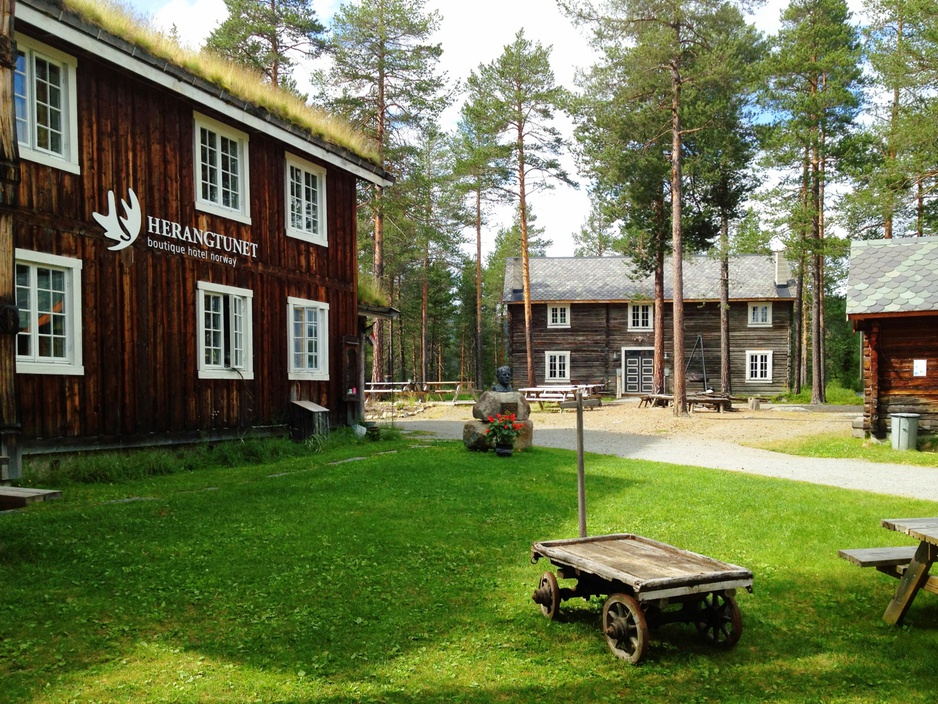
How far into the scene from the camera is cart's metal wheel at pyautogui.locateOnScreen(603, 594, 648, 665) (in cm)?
450

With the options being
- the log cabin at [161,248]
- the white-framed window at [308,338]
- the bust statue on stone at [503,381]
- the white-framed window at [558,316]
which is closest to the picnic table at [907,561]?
the log cabin at [161,248]

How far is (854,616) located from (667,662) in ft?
6.20

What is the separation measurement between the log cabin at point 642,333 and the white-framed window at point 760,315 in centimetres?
5

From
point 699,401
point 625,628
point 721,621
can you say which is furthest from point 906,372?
point 625,628

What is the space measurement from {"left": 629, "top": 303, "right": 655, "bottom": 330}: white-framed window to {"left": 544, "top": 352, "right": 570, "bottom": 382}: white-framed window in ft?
Result: 13.3

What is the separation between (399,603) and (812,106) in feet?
96.3

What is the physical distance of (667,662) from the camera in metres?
4.61

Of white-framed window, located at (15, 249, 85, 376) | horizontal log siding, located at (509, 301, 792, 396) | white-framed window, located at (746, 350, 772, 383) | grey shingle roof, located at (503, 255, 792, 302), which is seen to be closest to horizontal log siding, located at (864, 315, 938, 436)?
white-framed window, located at (15, 249, 85, 376)

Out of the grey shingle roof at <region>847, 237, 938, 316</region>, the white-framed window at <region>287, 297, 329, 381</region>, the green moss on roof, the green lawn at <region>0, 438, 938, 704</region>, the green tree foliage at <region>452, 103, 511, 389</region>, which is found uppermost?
the green tree foliage at <region>452, 103, 511, 389</region>

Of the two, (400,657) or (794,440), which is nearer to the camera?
(400,657)

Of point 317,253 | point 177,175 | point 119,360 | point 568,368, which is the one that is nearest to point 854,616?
point 119,360

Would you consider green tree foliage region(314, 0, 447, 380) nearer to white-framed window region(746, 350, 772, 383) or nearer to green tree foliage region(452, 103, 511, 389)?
green tree foliage region(452, 103, 511, 389)

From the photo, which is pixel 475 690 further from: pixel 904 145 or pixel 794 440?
pixel 904 145

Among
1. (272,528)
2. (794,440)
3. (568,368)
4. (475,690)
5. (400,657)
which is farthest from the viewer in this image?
(568,368)
